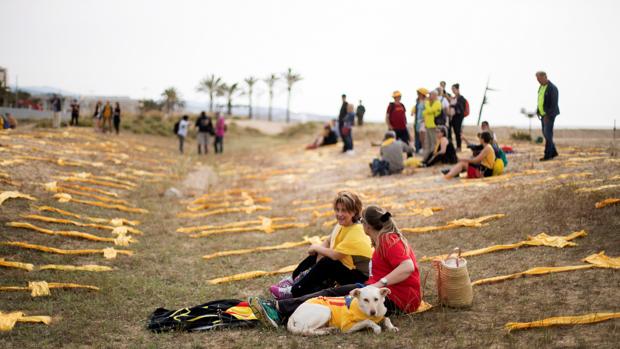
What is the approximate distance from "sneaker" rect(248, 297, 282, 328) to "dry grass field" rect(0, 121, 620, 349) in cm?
9

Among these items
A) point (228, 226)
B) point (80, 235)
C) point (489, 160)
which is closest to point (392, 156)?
point (489, 160)

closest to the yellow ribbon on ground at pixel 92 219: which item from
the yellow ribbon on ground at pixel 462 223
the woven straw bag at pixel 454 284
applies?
the yellow ribbon on ground at pixel 462 223

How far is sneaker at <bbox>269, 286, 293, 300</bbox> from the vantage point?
5.80 meters

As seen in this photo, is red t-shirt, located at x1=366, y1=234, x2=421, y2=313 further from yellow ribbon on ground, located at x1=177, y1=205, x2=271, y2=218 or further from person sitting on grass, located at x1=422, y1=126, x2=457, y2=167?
person sitting on grass, located at x1=422, y1=126, x2=457, y2=167

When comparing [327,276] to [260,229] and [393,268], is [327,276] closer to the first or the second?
[393,268]

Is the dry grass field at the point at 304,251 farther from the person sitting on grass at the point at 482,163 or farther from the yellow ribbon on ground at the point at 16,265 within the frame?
the person sitting on grass at the point at 482,163

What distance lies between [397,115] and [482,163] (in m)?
4.36

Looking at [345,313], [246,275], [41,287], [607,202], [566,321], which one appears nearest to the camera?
[566,321]

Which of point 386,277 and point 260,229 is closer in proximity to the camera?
point 386,277

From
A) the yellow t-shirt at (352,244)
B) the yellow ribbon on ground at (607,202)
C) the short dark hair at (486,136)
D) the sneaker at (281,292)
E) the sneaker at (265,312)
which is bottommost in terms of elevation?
the sneaker at (281,292)

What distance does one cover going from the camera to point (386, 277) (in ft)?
15.6

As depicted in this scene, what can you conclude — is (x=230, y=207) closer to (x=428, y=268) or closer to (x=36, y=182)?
(x=36, y=182)

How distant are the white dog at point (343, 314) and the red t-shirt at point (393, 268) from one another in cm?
35

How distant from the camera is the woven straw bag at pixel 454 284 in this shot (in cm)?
506
